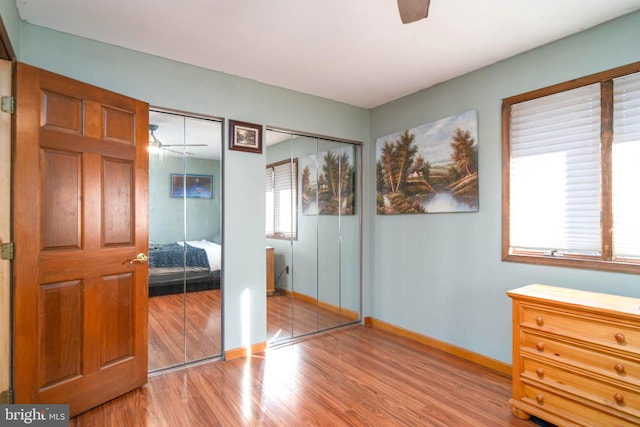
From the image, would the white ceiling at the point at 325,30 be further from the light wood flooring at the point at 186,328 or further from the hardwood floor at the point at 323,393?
the hardwood floor at the point at 323,393

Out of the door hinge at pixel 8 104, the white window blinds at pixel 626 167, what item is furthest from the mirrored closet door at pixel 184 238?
the white window blinds at pixel 626 167

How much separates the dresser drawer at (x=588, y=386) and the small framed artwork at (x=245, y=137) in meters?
2.77

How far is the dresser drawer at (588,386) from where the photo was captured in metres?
1.74

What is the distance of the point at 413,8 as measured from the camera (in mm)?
1359

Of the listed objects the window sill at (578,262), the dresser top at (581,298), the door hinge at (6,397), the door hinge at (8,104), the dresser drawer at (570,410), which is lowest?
the dresser drawer at (570,410)

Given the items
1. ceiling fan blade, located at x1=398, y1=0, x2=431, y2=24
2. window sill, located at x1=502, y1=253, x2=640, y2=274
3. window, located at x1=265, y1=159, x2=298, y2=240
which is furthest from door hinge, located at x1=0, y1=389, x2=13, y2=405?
window sill, located at x1=502, y1=253, x2=640, y2=274

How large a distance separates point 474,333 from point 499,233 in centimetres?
94

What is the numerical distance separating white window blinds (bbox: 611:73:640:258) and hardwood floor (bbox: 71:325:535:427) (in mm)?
1349

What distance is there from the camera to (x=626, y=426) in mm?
1736

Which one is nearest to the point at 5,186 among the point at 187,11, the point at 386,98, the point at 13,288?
the point at 13,288

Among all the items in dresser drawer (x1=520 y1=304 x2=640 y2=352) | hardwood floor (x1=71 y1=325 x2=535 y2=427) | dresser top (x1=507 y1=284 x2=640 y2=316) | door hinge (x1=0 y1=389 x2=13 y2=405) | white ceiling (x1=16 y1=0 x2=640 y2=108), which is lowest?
hardwood floor (x1=71 y1=325 x2=535 y2=427)

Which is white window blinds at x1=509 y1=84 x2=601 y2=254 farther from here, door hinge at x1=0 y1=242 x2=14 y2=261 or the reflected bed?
door hinge at x1=0 y1=242 x2=14 y2=261

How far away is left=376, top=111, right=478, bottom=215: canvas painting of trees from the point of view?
2996 mm

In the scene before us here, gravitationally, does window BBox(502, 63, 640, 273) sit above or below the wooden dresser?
above
